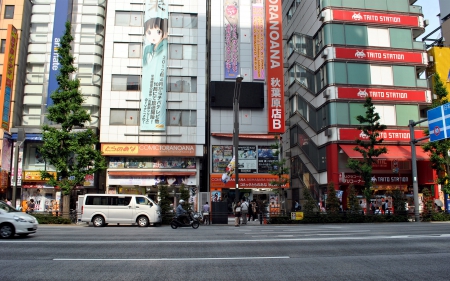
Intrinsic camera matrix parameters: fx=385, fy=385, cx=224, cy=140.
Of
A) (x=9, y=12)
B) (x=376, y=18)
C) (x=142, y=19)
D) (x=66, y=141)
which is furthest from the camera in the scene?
(x=142, y=19)

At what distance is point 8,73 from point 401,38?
37525 mm

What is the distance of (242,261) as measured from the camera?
366 inches

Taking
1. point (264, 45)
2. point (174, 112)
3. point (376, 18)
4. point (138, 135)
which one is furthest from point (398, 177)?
point (138, 135)

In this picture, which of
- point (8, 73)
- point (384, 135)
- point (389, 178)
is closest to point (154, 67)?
point (8, 73)

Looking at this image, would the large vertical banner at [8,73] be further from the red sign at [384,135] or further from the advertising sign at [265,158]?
the red sign at [384,135]

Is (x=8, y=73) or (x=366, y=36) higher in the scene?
(x=366, y=36)

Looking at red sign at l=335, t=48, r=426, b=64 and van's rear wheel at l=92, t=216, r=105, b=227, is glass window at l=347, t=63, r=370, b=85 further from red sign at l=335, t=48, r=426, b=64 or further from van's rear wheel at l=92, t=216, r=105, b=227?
van's rear wheel at l=92, t=216, r=105, b=227

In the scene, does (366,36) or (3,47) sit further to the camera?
Answer: (3,47)

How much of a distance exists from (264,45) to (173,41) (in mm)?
9480

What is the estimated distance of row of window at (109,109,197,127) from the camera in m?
38.2

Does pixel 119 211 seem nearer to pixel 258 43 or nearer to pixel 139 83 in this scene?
pixel 139 83

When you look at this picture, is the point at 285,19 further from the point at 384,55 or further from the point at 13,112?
the point at 13,112

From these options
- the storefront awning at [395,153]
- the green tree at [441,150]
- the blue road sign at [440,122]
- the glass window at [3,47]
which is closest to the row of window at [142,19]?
the glass window at [3,47]

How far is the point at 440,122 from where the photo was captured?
25641 millimetres
